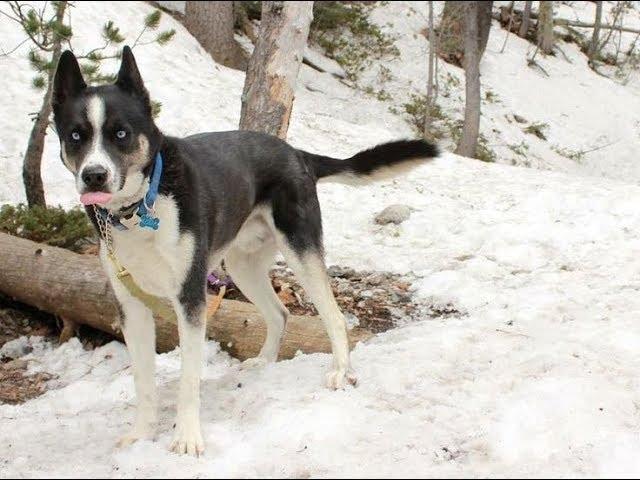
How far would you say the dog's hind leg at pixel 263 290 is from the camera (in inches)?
177

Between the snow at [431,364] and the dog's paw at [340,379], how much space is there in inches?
3.1

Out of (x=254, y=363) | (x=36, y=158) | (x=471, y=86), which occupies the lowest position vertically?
(x=254, y=363)

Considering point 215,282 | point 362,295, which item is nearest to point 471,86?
point 362,295

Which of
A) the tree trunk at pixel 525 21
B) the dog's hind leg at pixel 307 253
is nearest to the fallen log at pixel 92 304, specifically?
the dog's hind leg at pixel 307 253

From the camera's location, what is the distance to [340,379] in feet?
12.5

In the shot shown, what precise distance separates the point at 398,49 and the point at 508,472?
49.3 feet

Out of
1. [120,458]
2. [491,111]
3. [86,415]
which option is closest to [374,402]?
[120,458]

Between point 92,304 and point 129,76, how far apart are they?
2.23 m

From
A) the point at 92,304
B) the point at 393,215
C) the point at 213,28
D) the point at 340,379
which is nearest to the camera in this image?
the point at 340,379

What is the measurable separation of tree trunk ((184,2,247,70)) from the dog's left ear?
Answer: 9738 mm

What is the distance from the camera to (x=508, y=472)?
110 inches

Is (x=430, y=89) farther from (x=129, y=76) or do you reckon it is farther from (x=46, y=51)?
(x=129, y=76)

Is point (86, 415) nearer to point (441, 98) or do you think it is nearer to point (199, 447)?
point (199, 447)

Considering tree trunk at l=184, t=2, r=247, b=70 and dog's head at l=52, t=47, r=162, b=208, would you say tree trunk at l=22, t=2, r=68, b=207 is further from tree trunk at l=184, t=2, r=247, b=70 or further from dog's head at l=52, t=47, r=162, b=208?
tree trunk at l=184, t=2, r=247, b=70
